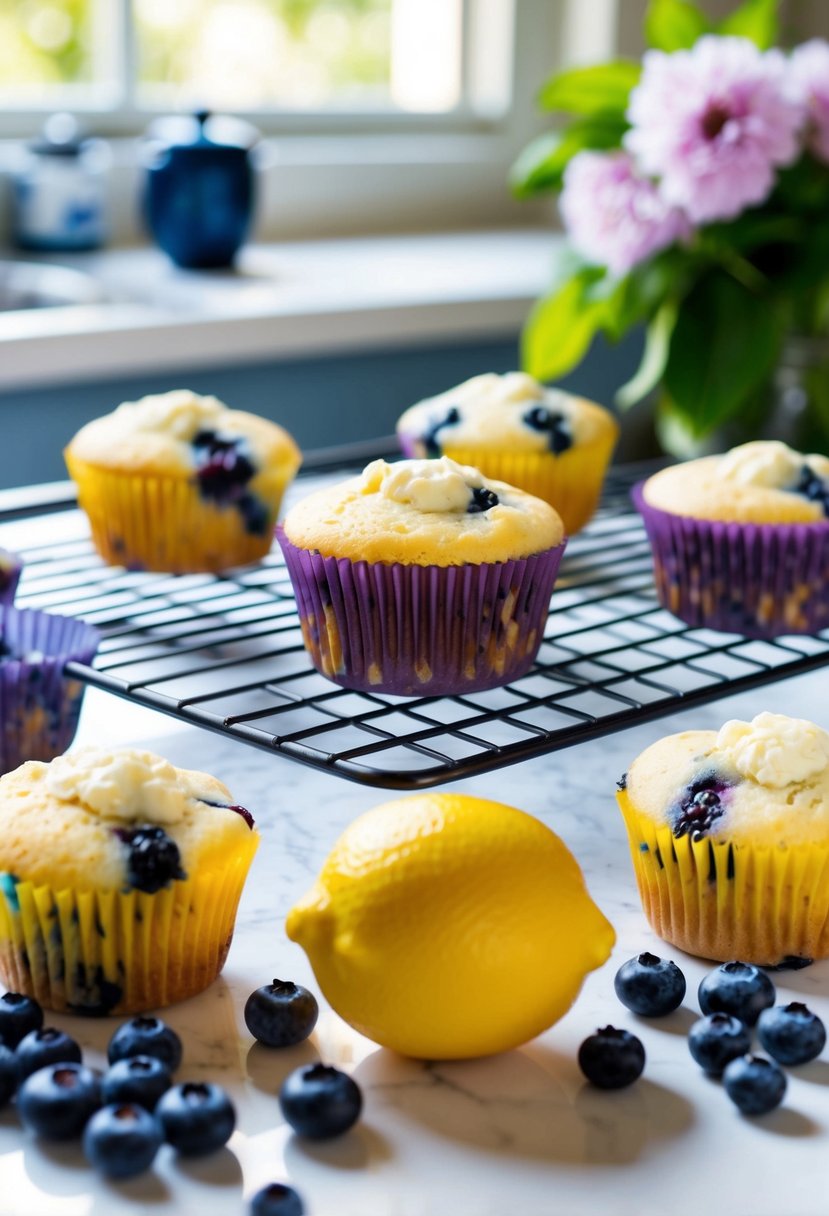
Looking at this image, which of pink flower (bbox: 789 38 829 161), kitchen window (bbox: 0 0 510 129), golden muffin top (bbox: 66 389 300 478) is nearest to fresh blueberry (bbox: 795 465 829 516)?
golden muffin top (bbox: 66 389 300 478)

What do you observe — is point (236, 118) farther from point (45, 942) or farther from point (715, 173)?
point (45, 942)

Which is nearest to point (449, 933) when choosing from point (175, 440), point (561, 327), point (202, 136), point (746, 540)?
point (746, 540)

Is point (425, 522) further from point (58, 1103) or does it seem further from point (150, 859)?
point (58, 1103)

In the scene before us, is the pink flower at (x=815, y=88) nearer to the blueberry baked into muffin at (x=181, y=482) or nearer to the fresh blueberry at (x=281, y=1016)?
the blueberry baked into muffin at (x=181, y=482)

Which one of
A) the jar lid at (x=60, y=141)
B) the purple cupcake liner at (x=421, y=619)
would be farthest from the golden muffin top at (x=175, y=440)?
the jar lid at (x=60, y=141)

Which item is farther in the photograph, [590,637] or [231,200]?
[231,200]

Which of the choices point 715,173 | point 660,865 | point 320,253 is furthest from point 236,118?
point 660,865

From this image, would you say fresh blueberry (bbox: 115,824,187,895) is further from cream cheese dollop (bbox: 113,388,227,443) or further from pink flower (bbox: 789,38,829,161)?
pink flower (bbox: 789,38,829,161)
